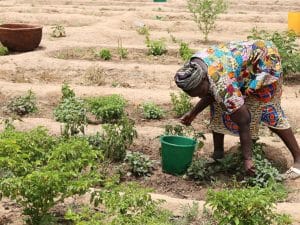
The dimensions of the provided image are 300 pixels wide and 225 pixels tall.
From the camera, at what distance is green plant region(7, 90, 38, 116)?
635 centimetres

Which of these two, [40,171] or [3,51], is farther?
[3,51]

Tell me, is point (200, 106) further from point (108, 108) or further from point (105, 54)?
point (105, 54)

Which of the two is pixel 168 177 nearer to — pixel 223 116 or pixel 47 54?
pixel 223 116

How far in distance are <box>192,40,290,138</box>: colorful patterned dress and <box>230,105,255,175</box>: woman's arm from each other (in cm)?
6

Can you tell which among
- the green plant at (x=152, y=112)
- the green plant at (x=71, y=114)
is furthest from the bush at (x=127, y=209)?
the green plant at (x=152, y=112)

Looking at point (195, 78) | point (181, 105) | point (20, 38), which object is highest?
point (195, 78)

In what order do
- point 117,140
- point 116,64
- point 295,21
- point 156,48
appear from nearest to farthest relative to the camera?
1. point 117,140
2. point 116,64
3. point 156,48
4. point 295,21

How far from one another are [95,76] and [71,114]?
2.25m

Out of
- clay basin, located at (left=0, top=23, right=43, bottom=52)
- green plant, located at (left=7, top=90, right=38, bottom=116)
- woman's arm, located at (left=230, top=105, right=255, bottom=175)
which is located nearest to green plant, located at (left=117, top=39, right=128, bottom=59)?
clay basin, located at (left=0, top=23, right=43, bottom=52)

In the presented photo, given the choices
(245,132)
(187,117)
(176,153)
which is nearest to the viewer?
(245,132)

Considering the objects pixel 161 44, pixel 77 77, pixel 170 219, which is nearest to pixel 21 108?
pixel 77 77

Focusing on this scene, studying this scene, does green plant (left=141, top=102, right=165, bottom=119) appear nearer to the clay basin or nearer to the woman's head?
the woman's head

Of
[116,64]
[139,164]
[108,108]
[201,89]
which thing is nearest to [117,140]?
[139,164]

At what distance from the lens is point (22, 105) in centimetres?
638
